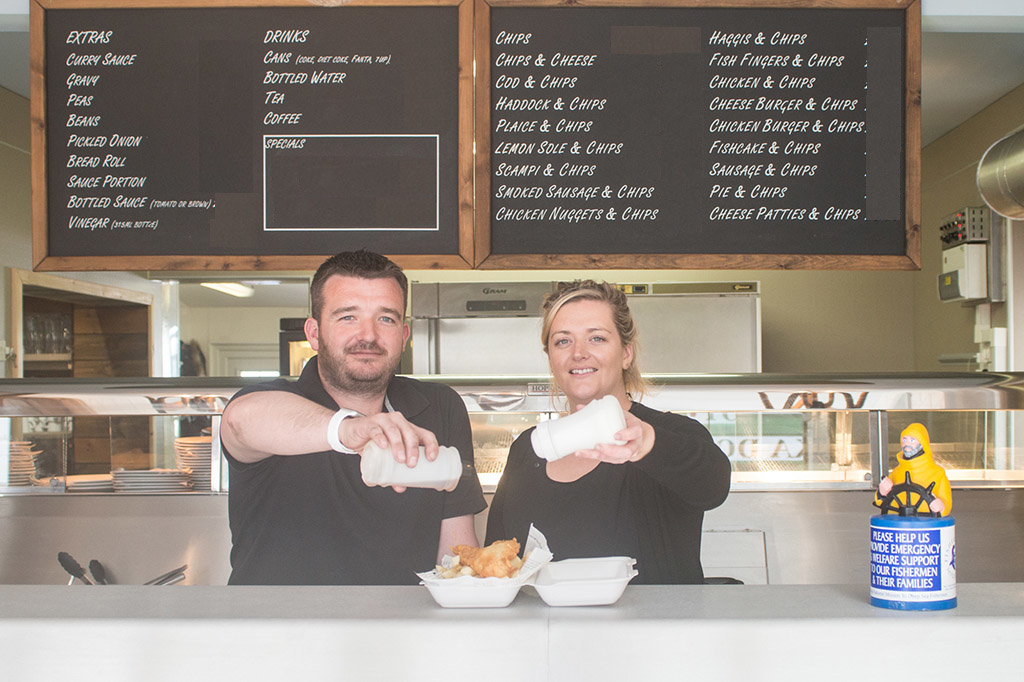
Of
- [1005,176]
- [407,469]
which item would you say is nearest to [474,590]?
[407,469]

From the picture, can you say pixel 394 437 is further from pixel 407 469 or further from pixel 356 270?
pixel 356 270

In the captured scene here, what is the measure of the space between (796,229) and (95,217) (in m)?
1.68

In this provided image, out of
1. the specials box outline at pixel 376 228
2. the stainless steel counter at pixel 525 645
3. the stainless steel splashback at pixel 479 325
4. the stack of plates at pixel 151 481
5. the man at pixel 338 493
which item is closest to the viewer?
the stainless steel counter at pixel 525 645

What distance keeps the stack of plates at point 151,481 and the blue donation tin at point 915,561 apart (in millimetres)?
1738

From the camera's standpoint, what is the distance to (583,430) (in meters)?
1.04

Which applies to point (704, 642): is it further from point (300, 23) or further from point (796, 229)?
point (300, 23)

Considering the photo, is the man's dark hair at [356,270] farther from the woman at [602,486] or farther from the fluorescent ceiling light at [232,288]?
the fluorescent ceiling light at [232,288]

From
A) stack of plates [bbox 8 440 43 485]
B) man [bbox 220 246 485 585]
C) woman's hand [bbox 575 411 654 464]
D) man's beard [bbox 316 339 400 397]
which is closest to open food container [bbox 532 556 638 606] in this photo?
woman's hand [bbox 575 411 654 464]

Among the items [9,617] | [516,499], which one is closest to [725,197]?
[516,499]

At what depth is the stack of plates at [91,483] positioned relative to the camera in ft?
7.30

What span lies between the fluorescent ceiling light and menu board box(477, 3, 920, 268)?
4.18 metres

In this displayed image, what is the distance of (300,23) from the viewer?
6.96ft

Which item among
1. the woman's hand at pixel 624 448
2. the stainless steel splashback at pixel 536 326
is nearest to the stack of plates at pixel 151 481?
the woman's hand at pixel 624 448

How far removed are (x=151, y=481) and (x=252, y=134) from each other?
916mm
